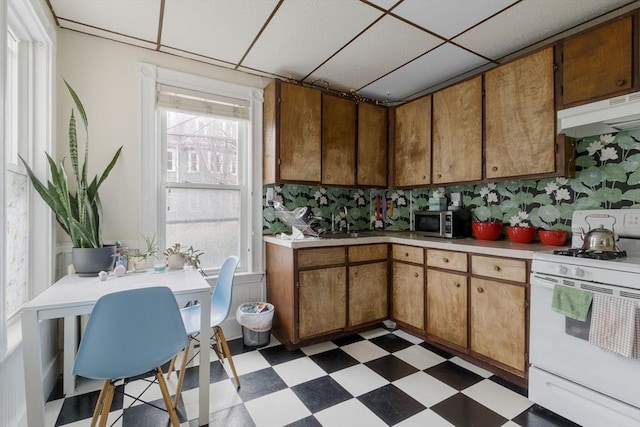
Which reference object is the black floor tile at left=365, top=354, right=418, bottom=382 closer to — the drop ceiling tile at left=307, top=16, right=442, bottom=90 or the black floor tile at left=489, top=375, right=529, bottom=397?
the black floor tile at left=489, top=375, right=529, bottom=397

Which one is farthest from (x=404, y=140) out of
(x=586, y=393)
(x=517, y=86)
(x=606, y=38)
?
(x=586, y=393)

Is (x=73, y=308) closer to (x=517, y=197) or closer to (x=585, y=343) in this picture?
(x=585, y=343)

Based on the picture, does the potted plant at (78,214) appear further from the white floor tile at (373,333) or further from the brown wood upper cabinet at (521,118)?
the brown wood upper cabinet at (521,118)

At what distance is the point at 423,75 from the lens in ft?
9.45

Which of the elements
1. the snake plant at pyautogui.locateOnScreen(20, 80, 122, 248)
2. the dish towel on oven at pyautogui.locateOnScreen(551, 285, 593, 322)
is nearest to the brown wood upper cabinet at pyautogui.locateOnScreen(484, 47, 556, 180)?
the dish towel on oven at pyautogui.locateOnScreen(551, 285, 593, 322)

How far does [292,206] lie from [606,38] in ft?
8.68

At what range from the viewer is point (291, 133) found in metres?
2.76

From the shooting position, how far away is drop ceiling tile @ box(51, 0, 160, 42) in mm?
1881

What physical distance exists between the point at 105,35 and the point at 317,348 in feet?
9.88

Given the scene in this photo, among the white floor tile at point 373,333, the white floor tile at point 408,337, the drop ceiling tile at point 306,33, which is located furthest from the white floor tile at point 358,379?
the drop ceiling tile at point 306,33

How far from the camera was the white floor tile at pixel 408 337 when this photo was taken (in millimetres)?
2680

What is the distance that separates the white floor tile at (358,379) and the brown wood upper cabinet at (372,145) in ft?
5.90

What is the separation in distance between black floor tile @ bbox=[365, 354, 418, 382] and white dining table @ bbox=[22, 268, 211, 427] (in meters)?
1.21

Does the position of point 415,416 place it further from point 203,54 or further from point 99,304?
point 203,54
